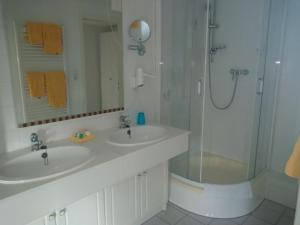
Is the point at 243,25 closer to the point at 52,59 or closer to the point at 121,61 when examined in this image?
the point at 121,61

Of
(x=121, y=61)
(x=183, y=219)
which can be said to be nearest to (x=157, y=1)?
(x=121, y=61)

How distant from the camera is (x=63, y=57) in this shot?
5.45 feet

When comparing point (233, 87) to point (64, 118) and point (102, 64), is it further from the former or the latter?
point (64, 118)

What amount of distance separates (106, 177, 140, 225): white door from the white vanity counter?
0.33 metres

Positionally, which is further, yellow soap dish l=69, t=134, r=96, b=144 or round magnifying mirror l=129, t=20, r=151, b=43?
round magnifying mirror l=129, t=20, r=151, b=43

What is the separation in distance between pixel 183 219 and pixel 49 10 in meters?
2.05

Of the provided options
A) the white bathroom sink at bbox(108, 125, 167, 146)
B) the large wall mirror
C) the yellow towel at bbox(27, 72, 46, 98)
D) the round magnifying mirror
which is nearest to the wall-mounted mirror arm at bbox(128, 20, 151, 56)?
the round magnifying mirror

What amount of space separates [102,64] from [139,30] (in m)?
0.49

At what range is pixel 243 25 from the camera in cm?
270

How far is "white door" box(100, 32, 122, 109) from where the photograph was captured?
1897 millimetres

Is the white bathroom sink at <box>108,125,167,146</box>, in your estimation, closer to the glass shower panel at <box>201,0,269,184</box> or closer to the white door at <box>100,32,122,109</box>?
the white door at <box>100,32,122,109</box>

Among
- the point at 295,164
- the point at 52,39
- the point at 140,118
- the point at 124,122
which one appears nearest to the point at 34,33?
the point at 52,39

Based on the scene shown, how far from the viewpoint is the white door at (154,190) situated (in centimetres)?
205

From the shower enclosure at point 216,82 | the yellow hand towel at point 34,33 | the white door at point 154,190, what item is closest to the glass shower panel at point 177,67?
the shower enclosure at point 216,82
